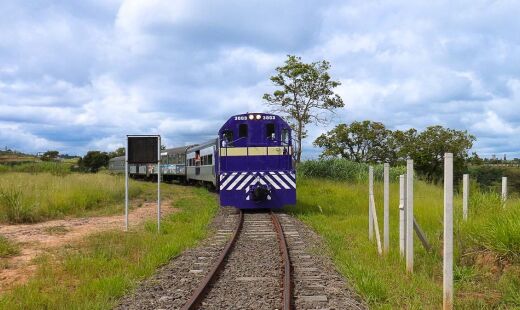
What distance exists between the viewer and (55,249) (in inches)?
383

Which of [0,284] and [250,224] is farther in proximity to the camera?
[250,224]

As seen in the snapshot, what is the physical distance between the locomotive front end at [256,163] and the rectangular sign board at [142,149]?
12.9ft

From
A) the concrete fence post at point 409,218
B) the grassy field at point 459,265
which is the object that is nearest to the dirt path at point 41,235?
the grassy field at point 459,265

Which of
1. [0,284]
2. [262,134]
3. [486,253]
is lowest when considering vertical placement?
[0,284]

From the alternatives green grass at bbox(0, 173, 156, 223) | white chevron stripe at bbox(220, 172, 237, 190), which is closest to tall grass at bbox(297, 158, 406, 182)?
green grass at bbox(0, 173, 156, 223)

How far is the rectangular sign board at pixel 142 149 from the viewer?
12516 millimetres

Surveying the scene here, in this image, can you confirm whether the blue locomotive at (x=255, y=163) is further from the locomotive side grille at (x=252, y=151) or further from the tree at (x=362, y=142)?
the tree at (x=362, y=142)

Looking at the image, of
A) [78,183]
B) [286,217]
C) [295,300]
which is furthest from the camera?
[78,183]

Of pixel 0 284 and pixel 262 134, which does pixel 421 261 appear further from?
pixel 262 134

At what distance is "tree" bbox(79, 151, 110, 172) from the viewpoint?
302ft

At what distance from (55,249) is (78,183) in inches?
485

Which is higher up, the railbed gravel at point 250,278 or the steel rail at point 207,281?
the steel rail at point 207,281

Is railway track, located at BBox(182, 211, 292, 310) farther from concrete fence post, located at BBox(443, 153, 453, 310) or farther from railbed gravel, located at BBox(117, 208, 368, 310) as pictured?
concrete fence post, located at BBox(443, 153, 453, 310)

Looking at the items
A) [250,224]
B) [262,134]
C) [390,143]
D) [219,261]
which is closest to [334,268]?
[219,261]
